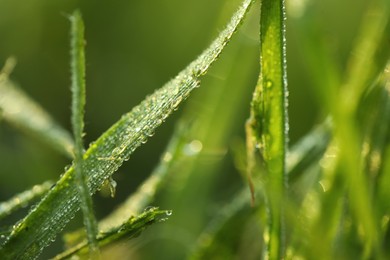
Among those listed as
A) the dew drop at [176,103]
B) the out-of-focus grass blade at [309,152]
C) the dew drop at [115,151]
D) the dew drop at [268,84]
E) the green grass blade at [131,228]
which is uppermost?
the dew drop at [176,103]

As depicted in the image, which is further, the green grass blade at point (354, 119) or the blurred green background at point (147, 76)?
the blurred green background at point (147, 76)

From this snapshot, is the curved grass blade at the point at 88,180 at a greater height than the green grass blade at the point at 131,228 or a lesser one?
greater

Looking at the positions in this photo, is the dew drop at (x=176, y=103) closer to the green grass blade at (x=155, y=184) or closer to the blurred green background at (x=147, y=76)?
the green grass blade at (x=155, y=184)

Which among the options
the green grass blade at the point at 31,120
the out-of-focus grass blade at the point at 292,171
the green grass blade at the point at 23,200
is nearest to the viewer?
the green grass blade at the point at 23,200

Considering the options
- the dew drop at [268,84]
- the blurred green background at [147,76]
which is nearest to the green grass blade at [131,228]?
the dew drop at [268,84]

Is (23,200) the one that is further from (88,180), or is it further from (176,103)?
(176,103)

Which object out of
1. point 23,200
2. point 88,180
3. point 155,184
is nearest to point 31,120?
point 155,184

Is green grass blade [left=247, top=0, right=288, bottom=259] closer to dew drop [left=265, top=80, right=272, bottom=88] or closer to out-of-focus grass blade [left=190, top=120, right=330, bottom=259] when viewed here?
dew drop [left=265, top=80, right=272, bottom=88]
